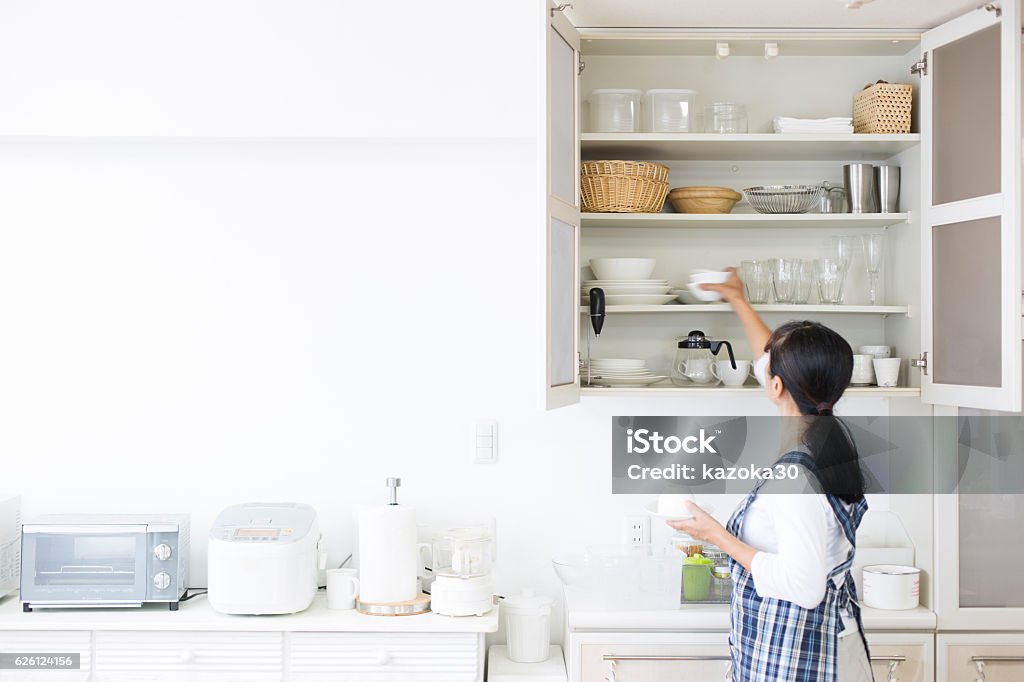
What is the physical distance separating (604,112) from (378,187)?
730mm

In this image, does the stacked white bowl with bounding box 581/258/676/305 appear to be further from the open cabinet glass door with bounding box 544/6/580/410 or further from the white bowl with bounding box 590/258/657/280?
the open cabinet glass door with bounding box 544/6/580/410

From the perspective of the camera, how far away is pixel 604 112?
2.54 m

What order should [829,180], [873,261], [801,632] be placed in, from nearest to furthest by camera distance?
[801,632] → [873,261] → [829,180]

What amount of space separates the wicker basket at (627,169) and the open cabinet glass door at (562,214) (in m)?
0.08

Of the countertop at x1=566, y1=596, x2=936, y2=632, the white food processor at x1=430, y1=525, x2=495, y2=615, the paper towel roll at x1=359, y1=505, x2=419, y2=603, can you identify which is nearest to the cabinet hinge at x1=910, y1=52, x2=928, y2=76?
the countertop at x1=566, y1=596, x2=936, y2=632

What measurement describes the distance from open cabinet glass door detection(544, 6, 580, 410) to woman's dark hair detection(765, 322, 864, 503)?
0.57 m

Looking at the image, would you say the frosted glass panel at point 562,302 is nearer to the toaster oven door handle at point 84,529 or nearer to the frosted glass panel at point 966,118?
the frosted glass panel at point 966,118

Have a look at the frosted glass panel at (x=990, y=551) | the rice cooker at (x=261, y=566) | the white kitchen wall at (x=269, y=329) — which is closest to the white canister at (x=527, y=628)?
the white kitchen wall at (x=269, y=329)

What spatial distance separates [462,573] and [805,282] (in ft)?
4.16

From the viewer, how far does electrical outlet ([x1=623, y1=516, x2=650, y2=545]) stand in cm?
273

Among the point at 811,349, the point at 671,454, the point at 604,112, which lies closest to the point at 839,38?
the point at 604,112

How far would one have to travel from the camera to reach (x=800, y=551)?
1.79m

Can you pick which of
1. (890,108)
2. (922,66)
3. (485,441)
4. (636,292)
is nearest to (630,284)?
(636,292)

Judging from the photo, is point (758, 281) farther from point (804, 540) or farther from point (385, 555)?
point (385, 555)
